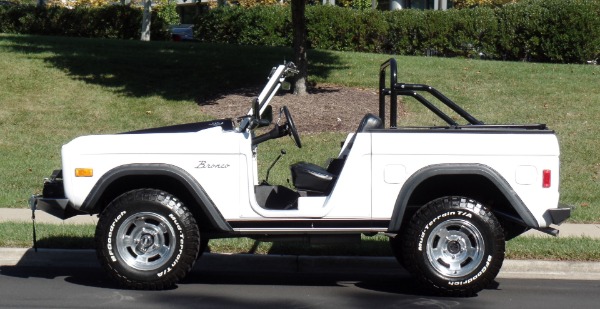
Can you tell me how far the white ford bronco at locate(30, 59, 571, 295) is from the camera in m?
7.35

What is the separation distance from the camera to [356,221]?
7414 millimetres

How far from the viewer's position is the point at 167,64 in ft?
64.3

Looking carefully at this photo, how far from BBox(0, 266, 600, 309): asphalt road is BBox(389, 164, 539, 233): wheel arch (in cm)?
64

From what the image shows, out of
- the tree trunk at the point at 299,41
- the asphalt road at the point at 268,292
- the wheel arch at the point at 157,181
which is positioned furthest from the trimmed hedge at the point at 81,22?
the wheel arch at the point at 157,181

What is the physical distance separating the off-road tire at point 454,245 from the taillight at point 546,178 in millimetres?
477

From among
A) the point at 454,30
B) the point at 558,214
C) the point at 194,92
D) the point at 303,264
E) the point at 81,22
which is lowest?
the point at 303,264

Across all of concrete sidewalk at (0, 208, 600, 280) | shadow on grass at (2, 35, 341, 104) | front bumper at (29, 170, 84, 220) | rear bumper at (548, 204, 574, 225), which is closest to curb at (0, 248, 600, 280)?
concrete sidewalk at (0, 208, 600, 280)

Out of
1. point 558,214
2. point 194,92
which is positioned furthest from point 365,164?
point 194,92

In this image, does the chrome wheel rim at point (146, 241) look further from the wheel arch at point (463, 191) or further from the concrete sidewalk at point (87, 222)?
the concrete sidewalk at point (87, 222)

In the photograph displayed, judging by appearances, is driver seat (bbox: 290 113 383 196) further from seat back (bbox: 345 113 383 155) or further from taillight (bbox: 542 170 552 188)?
taillight (bbox: 542 170 552 188)

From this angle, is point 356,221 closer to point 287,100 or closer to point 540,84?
point 287,100

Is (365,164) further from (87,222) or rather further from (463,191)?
(87,222)

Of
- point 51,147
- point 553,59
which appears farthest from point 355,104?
point 553,59

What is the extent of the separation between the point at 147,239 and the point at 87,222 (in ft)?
11.0
